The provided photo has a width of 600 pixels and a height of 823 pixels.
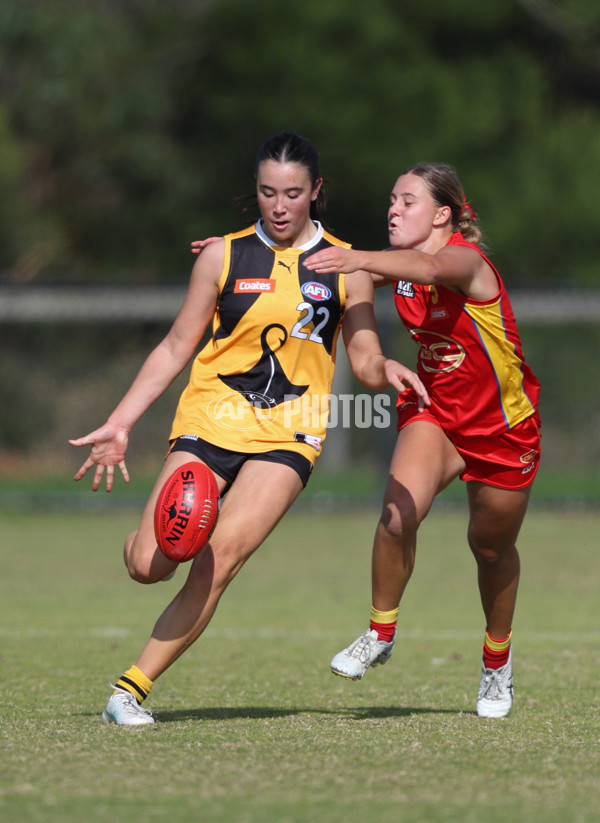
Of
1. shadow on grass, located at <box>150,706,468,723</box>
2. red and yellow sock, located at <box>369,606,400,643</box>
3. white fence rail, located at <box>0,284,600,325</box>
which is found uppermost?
white fence rail, located at <box>0,284,600,325</box>

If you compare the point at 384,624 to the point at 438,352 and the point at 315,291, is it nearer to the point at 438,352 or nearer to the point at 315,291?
the point at 438,352

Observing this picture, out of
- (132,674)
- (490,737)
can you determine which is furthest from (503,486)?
(132,674)

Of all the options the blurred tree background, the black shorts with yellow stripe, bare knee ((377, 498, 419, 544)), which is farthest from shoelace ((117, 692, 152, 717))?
the blurred tree background

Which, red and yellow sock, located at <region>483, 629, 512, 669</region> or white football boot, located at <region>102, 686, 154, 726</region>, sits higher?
red and yellow sock, located at <region>483, 629, 512, 669</region>

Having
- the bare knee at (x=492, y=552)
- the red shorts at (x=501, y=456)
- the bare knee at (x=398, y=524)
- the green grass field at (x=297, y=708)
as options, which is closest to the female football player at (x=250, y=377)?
the bare knee at (x=398, y=524)

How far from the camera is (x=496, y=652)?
5.56 metres

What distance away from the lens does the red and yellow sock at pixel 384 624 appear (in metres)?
5.36

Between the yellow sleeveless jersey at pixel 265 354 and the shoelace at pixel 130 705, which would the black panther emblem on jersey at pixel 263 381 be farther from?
the shoelace at pixel 130 705

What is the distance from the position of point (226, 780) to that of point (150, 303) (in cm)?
1463

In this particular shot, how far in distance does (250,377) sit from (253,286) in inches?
14.1

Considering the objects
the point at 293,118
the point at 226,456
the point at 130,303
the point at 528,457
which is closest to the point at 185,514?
the point at 226,456

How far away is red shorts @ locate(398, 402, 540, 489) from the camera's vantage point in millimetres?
5352

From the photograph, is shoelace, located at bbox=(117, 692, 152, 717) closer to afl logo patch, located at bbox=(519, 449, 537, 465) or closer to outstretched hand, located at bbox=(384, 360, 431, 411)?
outstretched hand, located at bbox=(384, 360, 431, 411)

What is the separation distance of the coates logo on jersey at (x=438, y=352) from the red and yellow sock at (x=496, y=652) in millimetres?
1171
